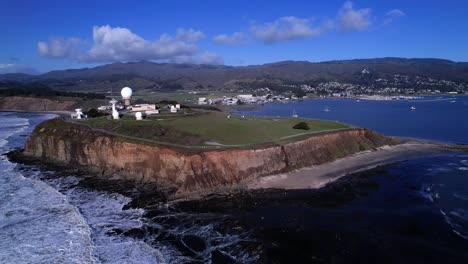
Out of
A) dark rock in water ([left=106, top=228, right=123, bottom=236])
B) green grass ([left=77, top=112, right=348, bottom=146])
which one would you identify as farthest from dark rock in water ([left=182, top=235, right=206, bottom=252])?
green grass ([left=77, top=112, right=348, bottom=146])

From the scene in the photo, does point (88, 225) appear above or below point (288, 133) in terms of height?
below

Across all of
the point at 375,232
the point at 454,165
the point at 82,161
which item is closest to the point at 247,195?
the point at 375,232

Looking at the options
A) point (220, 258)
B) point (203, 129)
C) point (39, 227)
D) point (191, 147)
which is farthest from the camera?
point (203, 129)

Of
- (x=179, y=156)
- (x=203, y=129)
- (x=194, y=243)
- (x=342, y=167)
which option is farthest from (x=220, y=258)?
(x=203, y=129)

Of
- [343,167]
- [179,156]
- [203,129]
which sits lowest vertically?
[343,167]

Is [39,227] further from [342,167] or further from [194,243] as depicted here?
[342,167]

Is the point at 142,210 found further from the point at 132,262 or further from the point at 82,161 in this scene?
the point at 82,161

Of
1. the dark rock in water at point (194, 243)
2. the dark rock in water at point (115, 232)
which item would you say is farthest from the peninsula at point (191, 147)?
the dark rock in water at point (194, 243)

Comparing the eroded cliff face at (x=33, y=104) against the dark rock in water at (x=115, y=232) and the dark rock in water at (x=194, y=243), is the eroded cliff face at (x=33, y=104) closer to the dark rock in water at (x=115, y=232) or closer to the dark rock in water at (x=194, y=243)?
the dark rock in water at (x=115, y=232)
